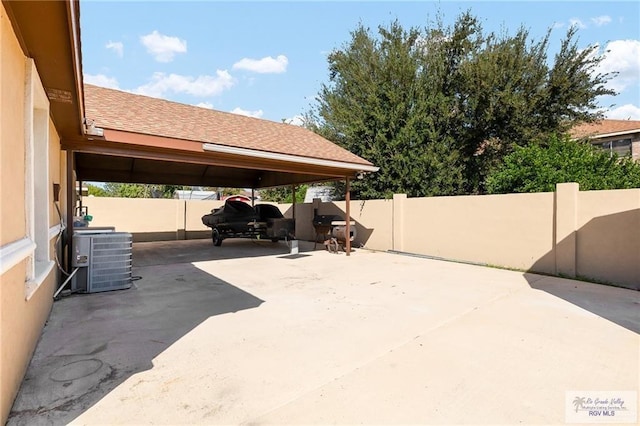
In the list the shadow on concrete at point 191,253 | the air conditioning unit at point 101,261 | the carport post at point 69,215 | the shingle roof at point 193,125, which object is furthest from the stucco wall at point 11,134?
the shadow on concrete at point 191,253

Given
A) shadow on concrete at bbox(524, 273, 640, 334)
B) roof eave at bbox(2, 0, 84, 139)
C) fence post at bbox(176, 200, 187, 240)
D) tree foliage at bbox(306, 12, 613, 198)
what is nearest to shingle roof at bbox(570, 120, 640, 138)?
tree foliage at bbox(306, 12, 613, 198)

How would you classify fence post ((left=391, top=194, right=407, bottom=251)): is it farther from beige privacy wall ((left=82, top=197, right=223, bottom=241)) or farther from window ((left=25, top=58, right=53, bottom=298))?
beige privacy wall ((left=82, top=197, right=223, bottom=241))

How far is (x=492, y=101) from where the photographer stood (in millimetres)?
12906

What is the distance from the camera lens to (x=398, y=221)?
11.1 m

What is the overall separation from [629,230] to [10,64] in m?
9.05

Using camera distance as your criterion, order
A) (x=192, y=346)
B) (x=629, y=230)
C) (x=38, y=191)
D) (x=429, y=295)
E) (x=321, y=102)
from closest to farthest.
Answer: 1. (x=192, y=346)
2. (x=38, y=191)
3. (x=429, y=295)
4. (x=629, y=230)
5. (x=321, y=102)

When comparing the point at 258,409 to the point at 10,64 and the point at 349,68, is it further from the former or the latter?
the point at 349,68

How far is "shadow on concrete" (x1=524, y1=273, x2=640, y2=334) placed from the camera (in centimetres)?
454

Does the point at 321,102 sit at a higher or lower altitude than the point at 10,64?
higher

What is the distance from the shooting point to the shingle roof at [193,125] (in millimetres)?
6836

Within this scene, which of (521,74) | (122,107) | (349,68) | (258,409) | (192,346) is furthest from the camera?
(349,68)

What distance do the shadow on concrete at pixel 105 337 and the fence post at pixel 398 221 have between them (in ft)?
20.4

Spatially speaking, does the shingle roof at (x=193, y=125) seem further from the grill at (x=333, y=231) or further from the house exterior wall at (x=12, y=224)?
the house exterior wall at (x=12, y=224)

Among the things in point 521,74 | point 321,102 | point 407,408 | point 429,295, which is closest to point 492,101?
point 521,74
